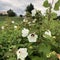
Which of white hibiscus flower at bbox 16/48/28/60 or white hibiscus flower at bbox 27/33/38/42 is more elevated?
white hibiscus flower at bbox 27/33/38/42

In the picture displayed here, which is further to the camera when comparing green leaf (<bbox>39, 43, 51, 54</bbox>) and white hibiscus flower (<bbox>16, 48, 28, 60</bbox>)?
white hibiscus flower (<bbox>16, 48, 28, 60</bbox>)

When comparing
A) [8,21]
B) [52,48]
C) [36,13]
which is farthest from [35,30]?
[8,21]

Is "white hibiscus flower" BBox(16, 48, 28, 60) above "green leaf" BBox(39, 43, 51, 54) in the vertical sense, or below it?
below

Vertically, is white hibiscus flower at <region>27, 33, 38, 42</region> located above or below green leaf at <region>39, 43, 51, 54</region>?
above

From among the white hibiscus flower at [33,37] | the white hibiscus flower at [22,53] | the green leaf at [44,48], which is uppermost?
the white hibiscus flower at [33,37]

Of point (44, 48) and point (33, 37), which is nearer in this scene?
point (44, 48)

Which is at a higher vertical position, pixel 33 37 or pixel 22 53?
pixel 33 37

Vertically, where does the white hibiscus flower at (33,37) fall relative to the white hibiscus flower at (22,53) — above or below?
above

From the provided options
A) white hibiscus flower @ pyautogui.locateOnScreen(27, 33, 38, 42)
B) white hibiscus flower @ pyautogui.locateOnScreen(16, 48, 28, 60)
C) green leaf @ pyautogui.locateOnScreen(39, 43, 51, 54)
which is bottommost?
white hibiscus flower @ pyautogui.locateOnScreen(16, 48, 28, 60)

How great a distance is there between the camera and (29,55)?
279 cm

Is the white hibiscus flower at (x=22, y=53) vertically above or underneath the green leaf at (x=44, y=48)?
underneath

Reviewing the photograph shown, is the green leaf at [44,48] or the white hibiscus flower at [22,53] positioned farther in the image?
the white hibiscus flower at [22,53]

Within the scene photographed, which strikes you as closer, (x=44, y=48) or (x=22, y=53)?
(x=44, y=48)

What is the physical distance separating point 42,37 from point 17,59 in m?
0.34
